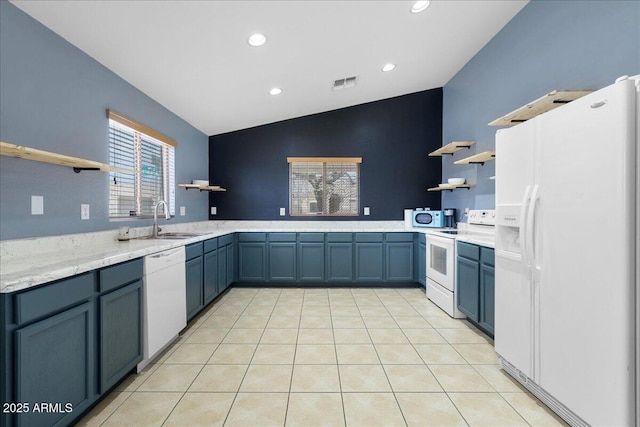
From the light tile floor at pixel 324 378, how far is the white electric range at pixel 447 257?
0.92ft

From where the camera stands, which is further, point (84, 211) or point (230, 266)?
point (230, 266)

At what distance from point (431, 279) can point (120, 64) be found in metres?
4.02

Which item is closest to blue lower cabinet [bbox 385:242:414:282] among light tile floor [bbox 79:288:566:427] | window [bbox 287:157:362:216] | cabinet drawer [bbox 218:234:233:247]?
window [bbox 287:157:362:216]

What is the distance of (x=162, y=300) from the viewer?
233cm

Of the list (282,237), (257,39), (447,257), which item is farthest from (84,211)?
(447,257)

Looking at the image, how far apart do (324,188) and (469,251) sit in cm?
260

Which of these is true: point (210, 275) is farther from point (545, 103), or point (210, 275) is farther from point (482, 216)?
point (545, 103)

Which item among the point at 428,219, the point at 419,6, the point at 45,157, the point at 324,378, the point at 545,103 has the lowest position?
the point at 324,378

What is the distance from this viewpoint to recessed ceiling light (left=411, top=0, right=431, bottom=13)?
2568 millimetres

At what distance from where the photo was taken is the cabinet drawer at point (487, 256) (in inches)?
96.1

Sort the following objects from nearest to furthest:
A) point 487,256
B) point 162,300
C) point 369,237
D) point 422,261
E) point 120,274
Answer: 1. point 120,274
2. point 162,300
3. point 487,256
4. point 422,261
5. point 369,237

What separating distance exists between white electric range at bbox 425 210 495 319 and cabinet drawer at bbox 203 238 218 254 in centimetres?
271

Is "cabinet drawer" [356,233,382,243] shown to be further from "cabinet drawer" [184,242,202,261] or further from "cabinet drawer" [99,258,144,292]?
"cabinet drawer" [99,258,144,292]

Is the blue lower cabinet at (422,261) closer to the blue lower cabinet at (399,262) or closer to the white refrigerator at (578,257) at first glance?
the blue lower cabinet at (399,262)
